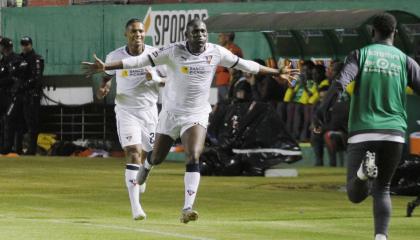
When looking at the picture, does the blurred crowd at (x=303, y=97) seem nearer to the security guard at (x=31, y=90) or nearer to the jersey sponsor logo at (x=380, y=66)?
the security guard at (x=31, y=90)

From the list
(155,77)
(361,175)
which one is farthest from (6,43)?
(361,175)

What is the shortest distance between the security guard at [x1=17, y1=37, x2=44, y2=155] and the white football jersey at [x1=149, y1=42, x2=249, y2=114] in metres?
16.6

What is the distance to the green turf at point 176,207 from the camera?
16312 millimetres

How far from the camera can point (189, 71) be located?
17.6 meters

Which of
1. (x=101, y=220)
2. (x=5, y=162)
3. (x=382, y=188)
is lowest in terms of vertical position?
(x=5, y=162)

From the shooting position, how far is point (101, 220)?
18.0 meters

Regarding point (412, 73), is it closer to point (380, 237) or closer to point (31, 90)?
point (380, 237)

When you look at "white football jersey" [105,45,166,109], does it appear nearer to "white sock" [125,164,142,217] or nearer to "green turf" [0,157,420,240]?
"white sock" [125,164,142,217]

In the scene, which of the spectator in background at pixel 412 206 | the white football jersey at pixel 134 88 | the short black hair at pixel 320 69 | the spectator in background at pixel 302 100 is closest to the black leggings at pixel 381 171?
the spectator in background at pixel 412 206

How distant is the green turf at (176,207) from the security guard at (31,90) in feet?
15.1

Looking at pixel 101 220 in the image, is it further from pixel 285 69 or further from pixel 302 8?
pixel 302 8

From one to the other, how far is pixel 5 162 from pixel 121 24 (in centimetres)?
539

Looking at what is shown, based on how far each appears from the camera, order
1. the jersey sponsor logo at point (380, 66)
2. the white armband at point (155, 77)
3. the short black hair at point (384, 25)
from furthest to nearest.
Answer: the white armband at point (155, 77) → the short black hair at point (384, 25) → the jersey sponsor logo at point (380, 66)

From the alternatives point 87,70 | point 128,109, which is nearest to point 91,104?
point 128,109
